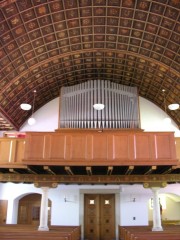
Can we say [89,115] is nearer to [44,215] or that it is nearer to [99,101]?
[99,101]

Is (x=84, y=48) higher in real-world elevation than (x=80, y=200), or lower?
higher

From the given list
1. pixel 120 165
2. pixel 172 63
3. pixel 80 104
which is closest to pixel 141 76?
pixel 172 63

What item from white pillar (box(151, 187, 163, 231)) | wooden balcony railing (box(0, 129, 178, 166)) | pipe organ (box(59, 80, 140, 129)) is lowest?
white pillar (box(151, 187, 163, 231))

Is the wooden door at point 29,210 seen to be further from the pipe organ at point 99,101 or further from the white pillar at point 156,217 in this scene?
the white pillar at point 156,217

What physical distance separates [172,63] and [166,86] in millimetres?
2500

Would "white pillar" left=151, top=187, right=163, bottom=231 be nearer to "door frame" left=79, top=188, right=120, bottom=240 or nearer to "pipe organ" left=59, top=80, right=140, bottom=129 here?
"pipe organ" left=59, top=80, right=140, bottom=129

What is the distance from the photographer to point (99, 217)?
57.0ft

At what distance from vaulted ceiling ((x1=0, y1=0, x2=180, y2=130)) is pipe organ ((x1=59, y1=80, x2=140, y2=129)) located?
119cm

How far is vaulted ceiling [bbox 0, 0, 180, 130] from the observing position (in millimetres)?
11375

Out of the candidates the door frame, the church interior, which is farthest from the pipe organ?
the door frame

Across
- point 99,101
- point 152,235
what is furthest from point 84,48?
point 152,235

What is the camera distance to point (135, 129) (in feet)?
48.4

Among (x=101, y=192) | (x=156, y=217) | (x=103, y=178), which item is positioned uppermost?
(x=103, y=178)

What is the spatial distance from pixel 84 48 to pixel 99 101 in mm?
3254
